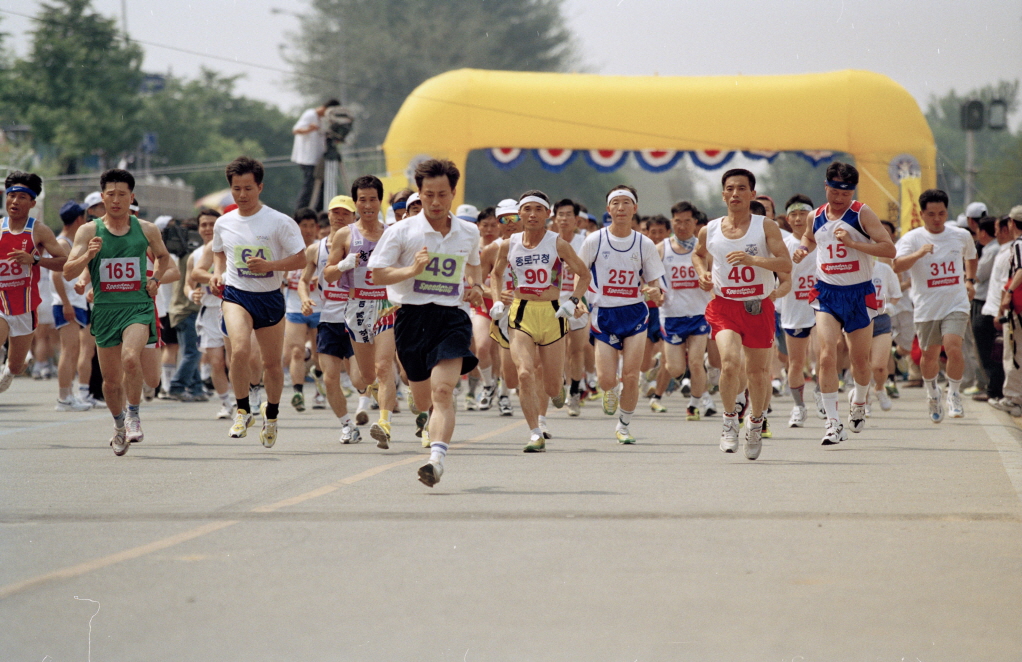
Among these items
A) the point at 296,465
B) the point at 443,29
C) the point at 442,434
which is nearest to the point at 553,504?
the point at 442,434

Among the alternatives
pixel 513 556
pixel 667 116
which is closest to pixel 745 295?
pixel 513 556

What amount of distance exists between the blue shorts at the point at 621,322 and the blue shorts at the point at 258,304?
9.76ft

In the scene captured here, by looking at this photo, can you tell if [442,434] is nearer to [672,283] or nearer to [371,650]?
[371,650]

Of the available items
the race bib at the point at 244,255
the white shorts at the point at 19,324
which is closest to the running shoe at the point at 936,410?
the race bib at the point at 244,255

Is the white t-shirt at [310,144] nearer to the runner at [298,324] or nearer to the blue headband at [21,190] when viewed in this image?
the runner at [298,324]

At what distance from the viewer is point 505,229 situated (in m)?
13.4

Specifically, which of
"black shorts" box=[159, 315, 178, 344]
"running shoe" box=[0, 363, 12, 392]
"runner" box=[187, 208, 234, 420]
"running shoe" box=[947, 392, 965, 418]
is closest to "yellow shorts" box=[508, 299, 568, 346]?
"runner" box=[187, 208, 234, 420]

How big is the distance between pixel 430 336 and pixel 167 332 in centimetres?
991

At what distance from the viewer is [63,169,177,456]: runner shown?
10.2 m

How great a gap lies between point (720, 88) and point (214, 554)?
20076 millimetres

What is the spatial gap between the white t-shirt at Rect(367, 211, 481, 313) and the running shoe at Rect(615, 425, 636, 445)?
2948 millimetres

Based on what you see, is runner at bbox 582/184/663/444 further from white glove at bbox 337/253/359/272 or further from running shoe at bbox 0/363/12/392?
running shoe at bbox 0/363/12/392

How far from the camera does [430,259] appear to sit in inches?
344

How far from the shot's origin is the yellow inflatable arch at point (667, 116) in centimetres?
2419
